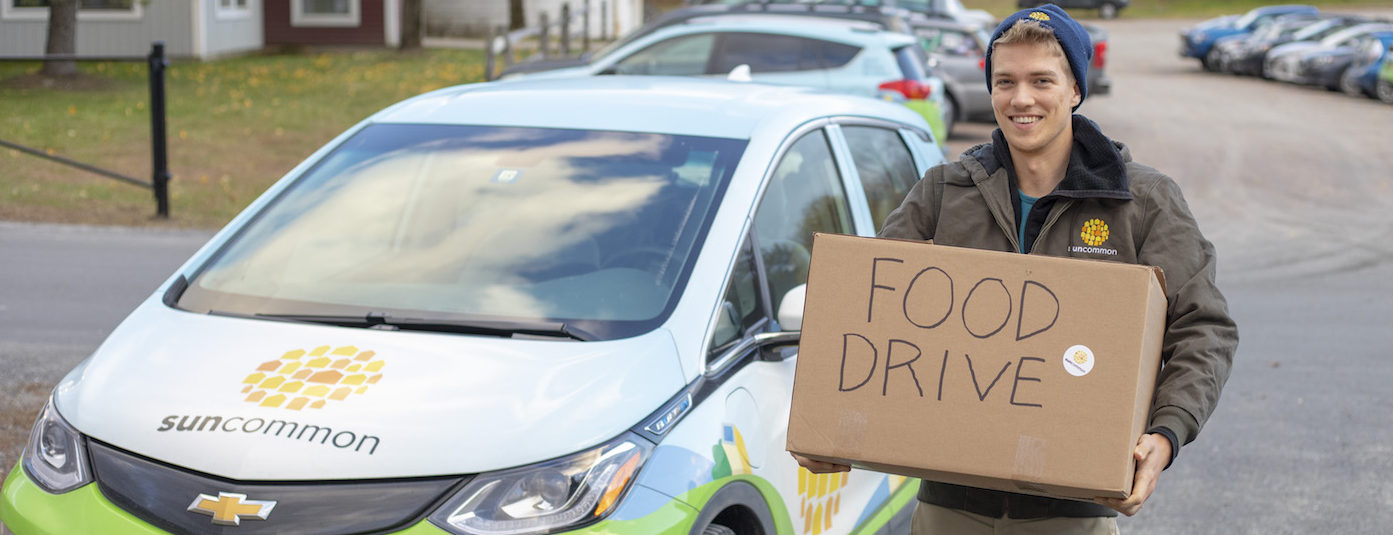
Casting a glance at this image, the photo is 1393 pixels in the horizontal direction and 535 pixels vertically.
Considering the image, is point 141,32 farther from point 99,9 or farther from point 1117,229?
point 1117,229

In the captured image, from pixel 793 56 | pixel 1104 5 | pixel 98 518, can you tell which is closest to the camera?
pixel 98 518

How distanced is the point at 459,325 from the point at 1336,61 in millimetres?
27315

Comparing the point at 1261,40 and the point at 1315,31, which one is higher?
the point at 1315,31

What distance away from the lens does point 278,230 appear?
4059 mm

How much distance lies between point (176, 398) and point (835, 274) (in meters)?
1.55

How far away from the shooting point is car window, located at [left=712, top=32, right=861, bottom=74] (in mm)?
13391

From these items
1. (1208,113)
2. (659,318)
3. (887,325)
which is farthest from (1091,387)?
(1208,113)

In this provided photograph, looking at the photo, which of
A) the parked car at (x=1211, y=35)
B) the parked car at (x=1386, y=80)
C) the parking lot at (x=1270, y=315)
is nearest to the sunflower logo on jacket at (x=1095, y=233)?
the parking lot at (x=1270, y=315)

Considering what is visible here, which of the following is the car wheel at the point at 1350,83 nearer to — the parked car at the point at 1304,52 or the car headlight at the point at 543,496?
the parked car at the point at 1304,52

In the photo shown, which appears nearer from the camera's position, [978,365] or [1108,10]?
[978,365]

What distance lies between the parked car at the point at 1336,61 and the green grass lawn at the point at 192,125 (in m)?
16.4

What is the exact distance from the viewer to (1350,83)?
26609 mm

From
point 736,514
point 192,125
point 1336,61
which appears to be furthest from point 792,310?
point 1336,61

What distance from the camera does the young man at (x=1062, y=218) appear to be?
8.09 ft
